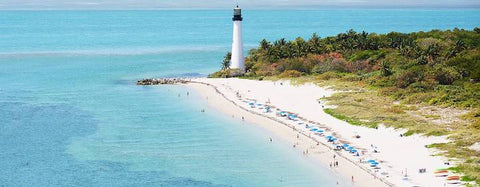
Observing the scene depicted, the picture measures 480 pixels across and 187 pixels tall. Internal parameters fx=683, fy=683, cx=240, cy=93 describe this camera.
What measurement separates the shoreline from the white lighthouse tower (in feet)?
21.0

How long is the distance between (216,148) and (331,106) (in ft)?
45.0

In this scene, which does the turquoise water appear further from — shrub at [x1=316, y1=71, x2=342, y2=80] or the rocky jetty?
shrub at [x1=316, y1=71, x2=342, y2=80]

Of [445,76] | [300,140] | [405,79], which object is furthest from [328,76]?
[300,140]

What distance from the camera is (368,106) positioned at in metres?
52.3

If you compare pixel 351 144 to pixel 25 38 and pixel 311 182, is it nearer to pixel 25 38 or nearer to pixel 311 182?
pixel 311 182

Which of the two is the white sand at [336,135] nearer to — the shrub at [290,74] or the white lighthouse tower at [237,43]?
the shrub at [290,74]

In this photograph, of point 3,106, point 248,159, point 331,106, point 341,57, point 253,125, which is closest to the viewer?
point 248,159

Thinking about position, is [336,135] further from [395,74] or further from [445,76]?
[395,74]

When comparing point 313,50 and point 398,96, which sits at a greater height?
point 313,50

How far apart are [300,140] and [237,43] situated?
91.8ft

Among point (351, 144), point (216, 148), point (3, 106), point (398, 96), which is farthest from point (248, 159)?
point (3, 106)

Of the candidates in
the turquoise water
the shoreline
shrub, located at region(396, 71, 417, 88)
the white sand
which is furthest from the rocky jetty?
shrub, located at region(396, 71, 417, 88)

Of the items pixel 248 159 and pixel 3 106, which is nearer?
pixel 248 159

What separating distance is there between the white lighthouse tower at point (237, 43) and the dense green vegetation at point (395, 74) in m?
1.43
